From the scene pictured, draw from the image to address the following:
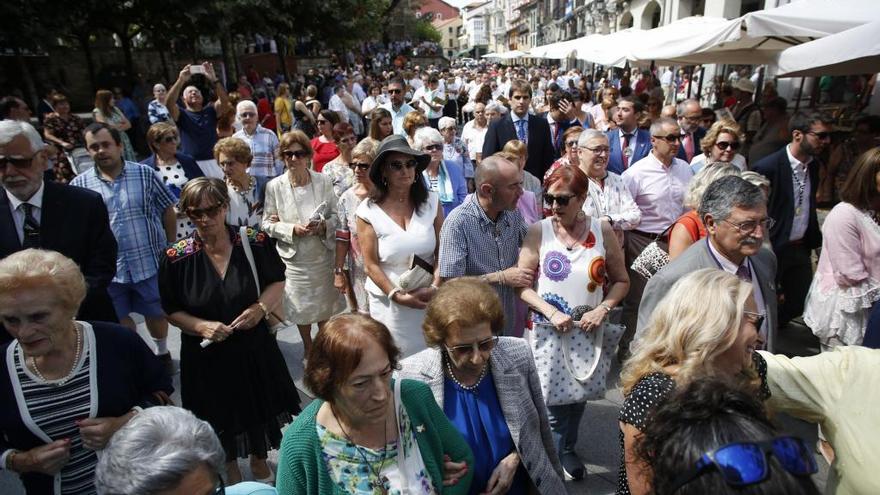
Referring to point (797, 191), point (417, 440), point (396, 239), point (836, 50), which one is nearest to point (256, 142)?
point (396, 239)

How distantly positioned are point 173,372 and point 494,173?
319 cm

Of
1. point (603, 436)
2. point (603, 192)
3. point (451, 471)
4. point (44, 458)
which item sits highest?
point (603, 192)

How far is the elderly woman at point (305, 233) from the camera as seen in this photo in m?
4.03

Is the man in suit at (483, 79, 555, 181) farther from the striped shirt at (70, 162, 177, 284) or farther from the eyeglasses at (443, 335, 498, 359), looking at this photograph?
the eyeglasses at (443, 335, 498, 359)

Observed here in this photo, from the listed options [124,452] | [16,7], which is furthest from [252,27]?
[124,452]

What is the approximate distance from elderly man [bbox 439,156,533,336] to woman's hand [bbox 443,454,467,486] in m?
1.29

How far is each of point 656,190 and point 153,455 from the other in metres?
3.96

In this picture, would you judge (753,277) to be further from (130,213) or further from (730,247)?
(130,213)

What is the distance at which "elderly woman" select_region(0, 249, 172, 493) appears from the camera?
186 centimetres

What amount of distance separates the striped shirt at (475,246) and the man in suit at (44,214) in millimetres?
1961

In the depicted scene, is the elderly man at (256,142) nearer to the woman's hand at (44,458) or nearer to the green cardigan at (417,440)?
the woman's hand at (44,458)

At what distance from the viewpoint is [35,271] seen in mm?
1880

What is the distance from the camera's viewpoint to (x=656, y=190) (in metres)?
4.29

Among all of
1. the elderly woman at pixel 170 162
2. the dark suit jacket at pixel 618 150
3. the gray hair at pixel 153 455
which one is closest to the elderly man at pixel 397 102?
the dark suit jacket at pixel 618 150
